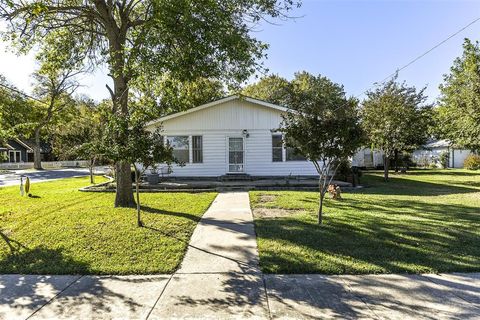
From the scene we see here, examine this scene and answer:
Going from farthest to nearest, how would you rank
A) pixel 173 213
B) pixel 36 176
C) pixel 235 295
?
1. pixel 36 176
2. pixel 173 213
3. pixel 235 295

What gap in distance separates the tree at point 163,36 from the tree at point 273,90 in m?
23.0

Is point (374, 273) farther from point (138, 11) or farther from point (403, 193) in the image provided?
point (138, 11)

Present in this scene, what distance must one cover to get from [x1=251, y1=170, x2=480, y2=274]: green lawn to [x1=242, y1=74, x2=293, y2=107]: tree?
78.0ft

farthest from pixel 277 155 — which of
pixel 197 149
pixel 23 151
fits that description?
pixel 23 151

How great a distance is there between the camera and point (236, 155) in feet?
57.9

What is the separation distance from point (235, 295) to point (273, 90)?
31.4 m

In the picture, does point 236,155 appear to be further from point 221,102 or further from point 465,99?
point 465,99

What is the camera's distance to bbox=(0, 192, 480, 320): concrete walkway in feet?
12.0

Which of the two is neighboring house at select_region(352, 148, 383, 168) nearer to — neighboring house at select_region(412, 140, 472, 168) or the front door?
neighboring house at select_region(412, 140, 472, 168)

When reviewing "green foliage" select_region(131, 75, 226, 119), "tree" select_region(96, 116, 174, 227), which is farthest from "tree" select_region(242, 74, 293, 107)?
"tree" select_region(96, 116, 174, 227)

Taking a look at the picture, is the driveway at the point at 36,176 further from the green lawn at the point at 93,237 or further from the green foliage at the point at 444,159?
the green foliage at the point at 444,159

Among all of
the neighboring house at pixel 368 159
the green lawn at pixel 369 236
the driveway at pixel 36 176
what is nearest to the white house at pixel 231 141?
the green lawn at pixel 369 236

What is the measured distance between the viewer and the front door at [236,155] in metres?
17.6

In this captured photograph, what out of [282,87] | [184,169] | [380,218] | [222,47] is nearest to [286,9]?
[222,47]
